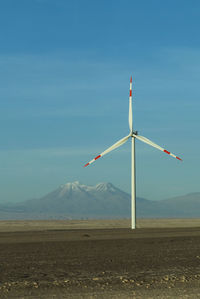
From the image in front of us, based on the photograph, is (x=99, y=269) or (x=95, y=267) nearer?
(x=99, y=269)

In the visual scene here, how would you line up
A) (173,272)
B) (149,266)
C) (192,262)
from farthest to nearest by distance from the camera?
(192,262) < (149,266) < (173,272)

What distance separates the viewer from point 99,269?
32.3 meters

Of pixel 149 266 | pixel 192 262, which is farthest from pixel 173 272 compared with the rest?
pixel 192 262

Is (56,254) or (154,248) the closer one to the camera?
(56,254)

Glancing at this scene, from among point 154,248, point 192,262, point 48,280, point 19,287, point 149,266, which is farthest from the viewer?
point 154,248

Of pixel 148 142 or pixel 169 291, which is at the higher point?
pixel 148 142

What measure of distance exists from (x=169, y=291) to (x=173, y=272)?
7175mm

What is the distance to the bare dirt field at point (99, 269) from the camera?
2431 centimetres

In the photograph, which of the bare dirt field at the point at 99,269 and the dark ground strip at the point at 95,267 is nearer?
the bare dirt field at the point at 99,269

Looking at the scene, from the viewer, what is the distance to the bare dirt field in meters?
24.3

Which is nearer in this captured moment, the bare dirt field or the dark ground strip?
the bare dirt field

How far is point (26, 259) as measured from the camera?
37094 mm

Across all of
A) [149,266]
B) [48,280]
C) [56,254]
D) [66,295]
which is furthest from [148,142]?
[66,295]

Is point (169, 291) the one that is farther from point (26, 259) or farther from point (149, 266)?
point (26, 259)
